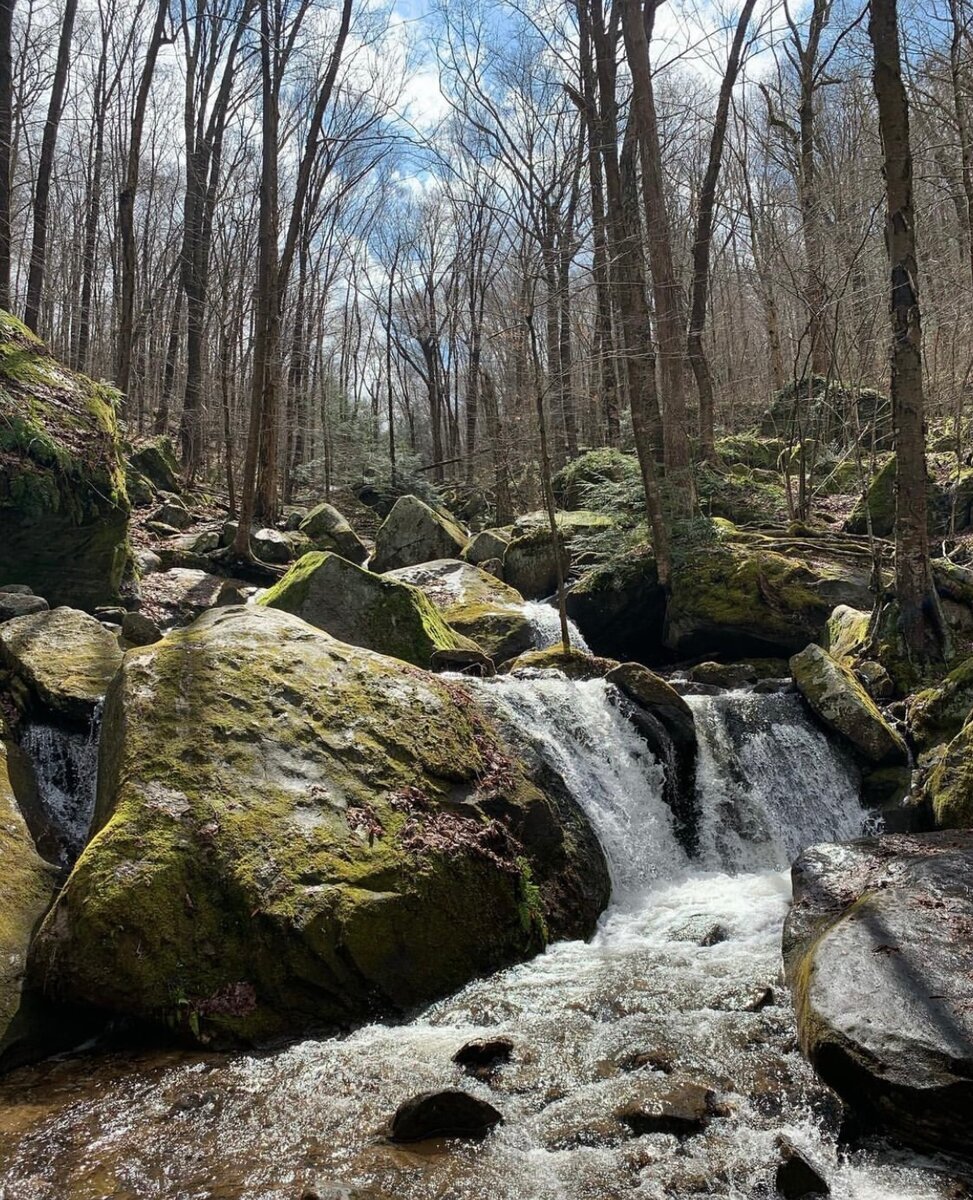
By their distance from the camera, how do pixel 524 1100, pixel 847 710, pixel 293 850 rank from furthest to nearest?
pixel 847 710 → pixel 293 850 → pixel 524 1100

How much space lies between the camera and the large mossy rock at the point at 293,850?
4.50m

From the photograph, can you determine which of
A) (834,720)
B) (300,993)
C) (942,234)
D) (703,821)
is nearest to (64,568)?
(300,993)

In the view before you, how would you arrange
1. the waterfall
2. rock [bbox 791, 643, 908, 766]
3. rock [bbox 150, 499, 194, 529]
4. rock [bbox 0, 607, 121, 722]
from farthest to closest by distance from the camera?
1. rock [bbox 150, 499, 194, 529]
2. rock [bbox 791, 643, 908, 766]
3. rock [bbox 0, 607, 121, 722]
4. the waterfall

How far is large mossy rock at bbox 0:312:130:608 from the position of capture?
9.51 metres

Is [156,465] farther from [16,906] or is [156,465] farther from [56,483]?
[16,906]

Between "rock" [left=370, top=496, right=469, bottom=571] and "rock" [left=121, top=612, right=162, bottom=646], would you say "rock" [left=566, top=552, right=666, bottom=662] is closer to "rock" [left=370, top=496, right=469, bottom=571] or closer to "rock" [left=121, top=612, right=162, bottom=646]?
"rock" [left=370, top=496, right=469, bottom=571]

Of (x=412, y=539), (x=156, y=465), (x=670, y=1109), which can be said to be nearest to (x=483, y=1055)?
(x=670, y=1109)

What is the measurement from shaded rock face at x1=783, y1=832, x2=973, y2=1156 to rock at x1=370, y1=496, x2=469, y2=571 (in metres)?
11.6

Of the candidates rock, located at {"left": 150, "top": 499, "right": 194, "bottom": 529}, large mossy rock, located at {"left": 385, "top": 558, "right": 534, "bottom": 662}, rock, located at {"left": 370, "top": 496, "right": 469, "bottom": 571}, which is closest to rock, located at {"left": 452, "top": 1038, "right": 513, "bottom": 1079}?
large mossy rock, located at {"left": 385, "top": 558, "right": 534, "bottom": 662}

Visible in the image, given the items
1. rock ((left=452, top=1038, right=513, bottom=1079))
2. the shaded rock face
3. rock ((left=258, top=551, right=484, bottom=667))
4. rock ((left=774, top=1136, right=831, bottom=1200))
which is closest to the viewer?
rock ((left=774, top=1136, right=831, bottom=1200))

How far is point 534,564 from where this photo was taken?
1460cm

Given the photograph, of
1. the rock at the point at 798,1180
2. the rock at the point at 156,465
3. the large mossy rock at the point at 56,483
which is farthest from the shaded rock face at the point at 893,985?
the rock at the point at 156,465

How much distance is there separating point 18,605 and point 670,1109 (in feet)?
24.8

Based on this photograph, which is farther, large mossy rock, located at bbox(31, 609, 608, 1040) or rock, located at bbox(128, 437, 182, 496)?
rock, located at bbox(128, 437, 182, 496)
